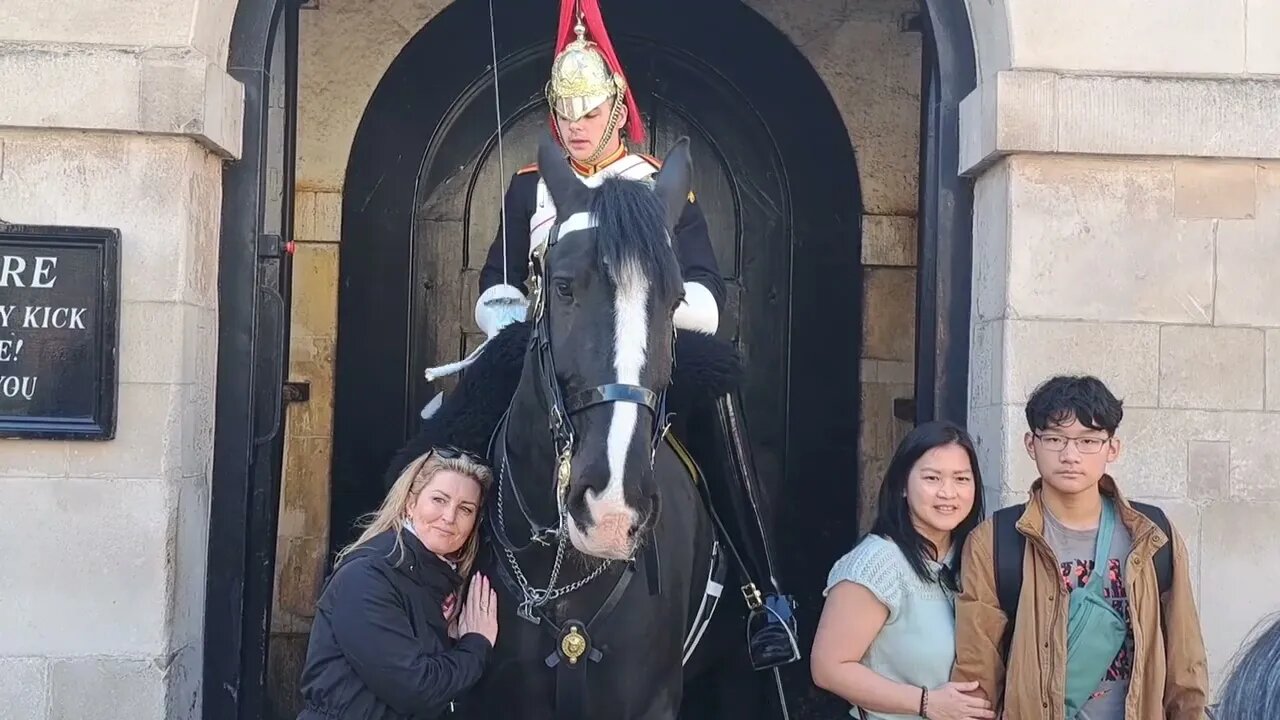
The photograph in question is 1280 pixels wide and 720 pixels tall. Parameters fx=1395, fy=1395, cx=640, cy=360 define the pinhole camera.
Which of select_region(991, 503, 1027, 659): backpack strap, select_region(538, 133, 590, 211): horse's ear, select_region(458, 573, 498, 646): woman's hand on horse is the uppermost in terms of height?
select_region(538, 133, 590, 211): horse's ear

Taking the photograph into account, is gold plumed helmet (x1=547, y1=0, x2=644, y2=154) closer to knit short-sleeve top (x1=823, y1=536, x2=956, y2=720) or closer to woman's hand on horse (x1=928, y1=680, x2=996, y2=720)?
Answer: knit short-sleeve top (x1=823, y1=536, x2=956, y2=720)

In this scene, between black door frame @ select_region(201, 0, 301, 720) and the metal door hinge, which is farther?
the metal door hinge

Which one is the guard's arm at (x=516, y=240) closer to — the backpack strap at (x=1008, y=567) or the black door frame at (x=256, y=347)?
the black door frame at (x=256, y=347)

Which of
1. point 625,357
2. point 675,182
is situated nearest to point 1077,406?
point 625,357

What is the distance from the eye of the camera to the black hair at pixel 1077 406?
3.16 metres

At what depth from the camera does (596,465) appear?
2971 mm

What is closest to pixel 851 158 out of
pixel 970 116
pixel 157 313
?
pixel 970 116

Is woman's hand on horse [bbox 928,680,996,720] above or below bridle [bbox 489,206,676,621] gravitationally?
below

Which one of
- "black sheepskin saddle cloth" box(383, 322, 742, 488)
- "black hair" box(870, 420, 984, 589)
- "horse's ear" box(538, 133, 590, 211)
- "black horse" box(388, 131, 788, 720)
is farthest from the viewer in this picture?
"black sheepskin saddle cloth" box(383, 322, 742, 488)

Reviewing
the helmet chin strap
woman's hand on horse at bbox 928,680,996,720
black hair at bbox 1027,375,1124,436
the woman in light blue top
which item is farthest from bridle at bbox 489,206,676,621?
the helmet chin strap

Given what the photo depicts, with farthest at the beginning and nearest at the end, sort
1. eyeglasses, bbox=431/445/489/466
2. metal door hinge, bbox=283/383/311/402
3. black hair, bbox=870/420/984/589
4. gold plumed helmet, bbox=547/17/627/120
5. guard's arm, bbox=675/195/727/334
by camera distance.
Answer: metal door hinge, bbox=283/383/311/402 < gold plumed helmet, bbox=547/17/627/120 < guard's arm, bbox=675/195/727/334 < eyeglasses, bbox=431/445/489/466 < black hair, bbox=870/420/984/589

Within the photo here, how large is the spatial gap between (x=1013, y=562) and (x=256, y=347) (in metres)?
2.72

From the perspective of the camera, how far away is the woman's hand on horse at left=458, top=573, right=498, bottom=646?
3477 millimetres

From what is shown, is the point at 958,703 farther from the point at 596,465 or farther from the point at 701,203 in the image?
the point at 701,203
